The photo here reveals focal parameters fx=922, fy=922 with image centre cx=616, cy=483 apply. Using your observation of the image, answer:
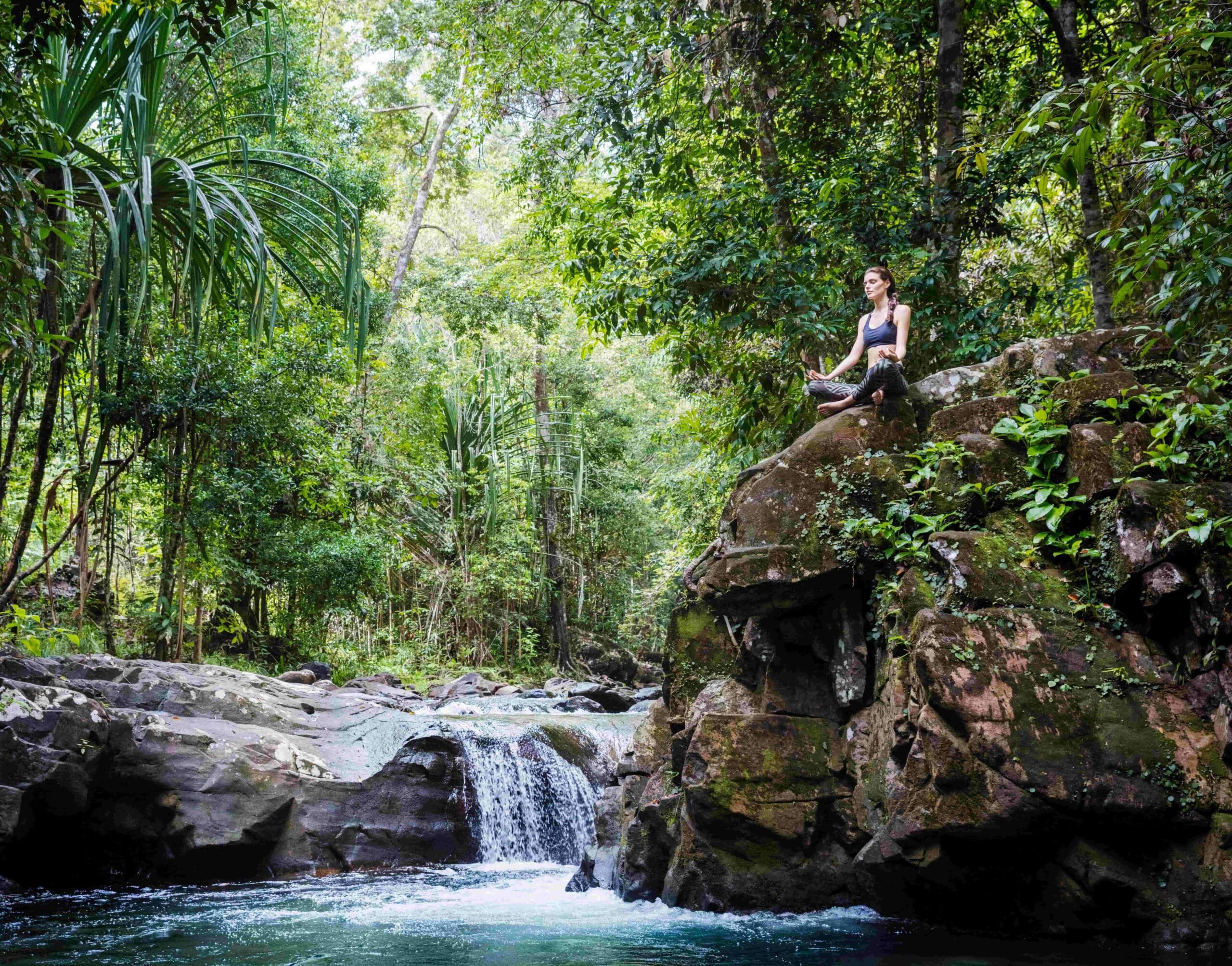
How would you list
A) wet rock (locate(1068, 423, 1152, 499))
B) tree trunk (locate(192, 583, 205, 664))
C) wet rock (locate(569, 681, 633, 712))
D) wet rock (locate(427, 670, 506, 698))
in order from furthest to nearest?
wet rock (locate(427, 670, 506, 698)), wet rock (locate(569, 681, 633, 712)), tree trunk (locate(192, 583, 205, 664)), wet rock (locate(1068, 423, 1152, 499))

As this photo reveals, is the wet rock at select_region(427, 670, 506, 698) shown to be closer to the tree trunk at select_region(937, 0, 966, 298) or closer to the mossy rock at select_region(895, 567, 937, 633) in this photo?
the tree trunk at select_region(937, 0, 966, 298)

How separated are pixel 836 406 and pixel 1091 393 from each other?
144cm

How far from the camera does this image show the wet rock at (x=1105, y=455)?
4.56m

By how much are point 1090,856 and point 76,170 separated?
258 inches

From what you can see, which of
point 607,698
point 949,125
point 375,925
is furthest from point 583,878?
point 949,125

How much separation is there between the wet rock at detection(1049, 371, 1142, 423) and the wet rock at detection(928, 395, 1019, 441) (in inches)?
12.3

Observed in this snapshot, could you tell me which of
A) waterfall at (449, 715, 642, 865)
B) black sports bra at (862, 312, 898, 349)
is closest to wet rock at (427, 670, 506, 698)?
waterfall at (449, 715, 642, 865)

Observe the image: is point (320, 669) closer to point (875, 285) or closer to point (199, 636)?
point (199, 636)

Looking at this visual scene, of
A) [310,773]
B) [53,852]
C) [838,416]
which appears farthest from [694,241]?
[53,852]

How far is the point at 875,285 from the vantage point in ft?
19.7

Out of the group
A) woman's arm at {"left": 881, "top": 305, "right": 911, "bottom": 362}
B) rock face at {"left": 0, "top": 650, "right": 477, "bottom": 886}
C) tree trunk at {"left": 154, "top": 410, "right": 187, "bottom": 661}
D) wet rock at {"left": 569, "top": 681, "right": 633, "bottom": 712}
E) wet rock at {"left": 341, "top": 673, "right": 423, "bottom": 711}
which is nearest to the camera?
woman's arm at {"left": 881, "top": 305, "right": 911, "bottom": 362}

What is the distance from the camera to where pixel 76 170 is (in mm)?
5598

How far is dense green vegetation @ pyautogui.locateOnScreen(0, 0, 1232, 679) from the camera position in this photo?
4332 mm

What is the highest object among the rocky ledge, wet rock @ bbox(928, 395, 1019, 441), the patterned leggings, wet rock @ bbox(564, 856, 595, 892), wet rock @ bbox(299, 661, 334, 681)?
the patterned leggings
